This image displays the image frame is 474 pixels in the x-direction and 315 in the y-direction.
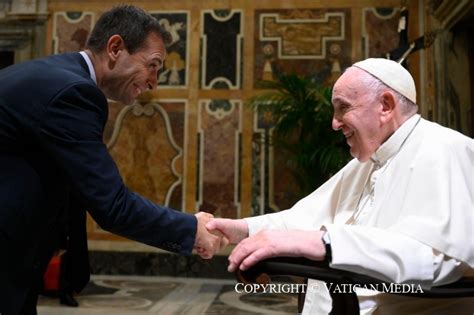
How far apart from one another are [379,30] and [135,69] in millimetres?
4687

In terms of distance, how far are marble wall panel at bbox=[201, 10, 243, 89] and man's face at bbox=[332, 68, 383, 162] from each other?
4188 millimetres

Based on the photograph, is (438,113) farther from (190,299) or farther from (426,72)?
(190,299)

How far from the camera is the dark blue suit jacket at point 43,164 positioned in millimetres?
1519

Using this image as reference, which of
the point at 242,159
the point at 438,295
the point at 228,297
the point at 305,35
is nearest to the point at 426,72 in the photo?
the point at 305,35

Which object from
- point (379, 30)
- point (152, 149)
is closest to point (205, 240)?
point (152, 149)

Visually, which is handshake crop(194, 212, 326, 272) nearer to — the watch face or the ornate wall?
the watch face

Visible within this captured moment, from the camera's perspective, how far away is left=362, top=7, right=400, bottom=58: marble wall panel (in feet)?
19.3

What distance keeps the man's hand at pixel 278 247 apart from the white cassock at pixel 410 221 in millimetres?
47

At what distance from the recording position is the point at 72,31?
6.22 m

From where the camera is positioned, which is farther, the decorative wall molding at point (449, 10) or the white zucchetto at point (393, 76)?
the decorative wall molding at point (449, 10)

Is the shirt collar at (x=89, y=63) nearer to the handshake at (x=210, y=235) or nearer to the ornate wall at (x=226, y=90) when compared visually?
the handshake at (x=210, y=235)

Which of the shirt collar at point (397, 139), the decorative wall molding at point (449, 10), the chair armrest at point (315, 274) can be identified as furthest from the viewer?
the decorative wall molding at point (449, 10)

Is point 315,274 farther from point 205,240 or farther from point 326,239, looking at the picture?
point 205,240

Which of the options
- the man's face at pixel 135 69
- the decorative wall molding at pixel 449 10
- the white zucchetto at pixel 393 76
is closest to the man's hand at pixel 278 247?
the white zucchetto at pixel 393 76
